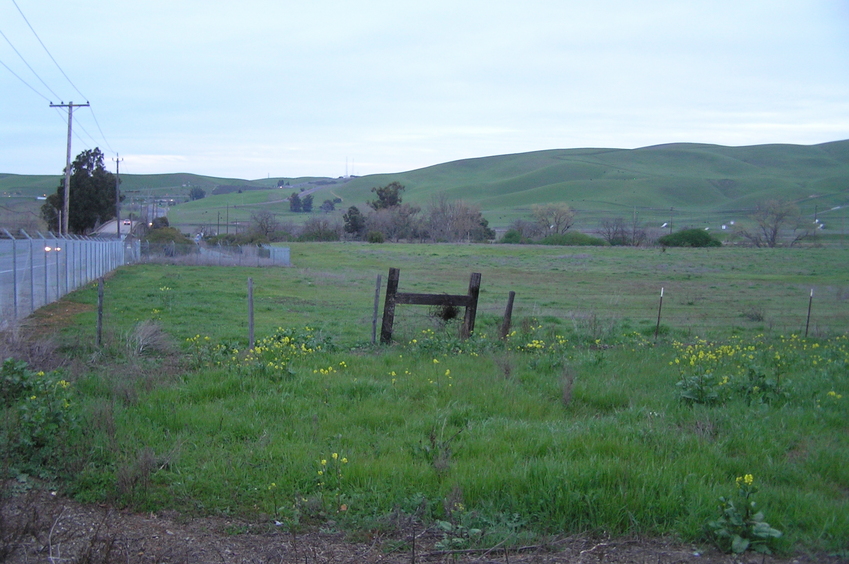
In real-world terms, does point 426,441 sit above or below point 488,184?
below

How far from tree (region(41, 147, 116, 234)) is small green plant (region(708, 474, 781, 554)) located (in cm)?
6242

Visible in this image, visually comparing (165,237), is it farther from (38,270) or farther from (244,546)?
(244,546)

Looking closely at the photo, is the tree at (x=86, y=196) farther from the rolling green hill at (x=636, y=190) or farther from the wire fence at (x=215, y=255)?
the rolling green hill at (x=636, y=190)

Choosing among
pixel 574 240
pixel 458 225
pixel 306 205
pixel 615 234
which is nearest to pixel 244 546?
pixel 574 240

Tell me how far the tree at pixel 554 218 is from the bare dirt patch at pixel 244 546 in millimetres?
98524

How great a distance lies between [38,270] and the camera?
1838cm

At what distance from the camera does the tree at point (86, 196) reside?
57531 millimetres

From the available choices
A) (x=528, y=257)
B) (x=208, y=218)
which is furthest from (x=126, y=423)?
(x=208, y=218)

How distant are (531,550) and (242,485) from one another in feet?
7.92

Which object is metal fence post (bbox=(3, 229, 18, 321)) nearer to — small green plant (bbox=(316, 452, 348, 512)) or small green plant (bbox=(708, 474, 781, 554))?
small green plant (bbox=(316, 452, 348, 512))

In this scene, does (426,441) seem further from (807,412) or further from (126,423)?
(807,412)

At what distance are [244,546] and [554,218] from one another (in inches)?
3963

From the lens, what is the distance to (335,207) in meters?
179

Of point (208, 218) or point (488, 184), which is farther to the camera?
point (488, 184)
